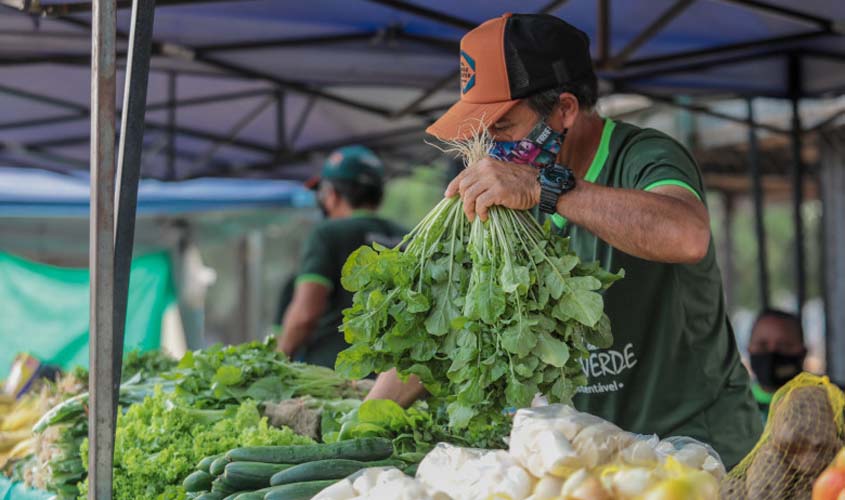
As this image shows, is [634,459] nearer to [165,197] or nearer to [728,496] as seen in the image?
[728,496]

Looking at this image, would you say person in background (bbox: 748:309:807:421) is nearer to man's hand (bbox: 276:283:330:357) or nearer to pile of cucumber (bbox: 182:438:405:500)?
man's hand (bbox: 276:283:330:357)

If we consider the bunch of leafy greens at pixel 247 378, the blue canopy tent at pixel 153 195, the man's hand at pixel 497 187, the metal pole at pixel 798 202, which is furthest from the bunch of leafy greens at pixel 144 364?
the blue canopy tent at pixel 153 195

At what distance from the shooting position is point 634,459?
5.43 ft

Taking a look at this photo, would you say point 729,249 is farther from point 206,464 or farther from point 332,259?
point 206,464

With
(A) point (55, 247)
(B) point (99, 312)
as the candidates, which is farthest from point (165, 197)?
(B) point (99, 312)

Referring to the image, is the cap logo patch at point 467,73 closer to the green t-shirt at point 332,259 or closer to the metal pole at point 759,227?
the green t-shirt at point 332,259

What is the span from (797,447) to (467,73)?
1.16 m

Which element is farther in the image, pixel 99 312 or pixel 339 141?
pixel 339 141

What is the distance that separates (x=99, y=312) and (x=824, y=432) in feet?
4.80

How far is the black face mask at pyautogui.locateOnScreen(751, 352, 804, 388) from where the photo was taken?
5227mm

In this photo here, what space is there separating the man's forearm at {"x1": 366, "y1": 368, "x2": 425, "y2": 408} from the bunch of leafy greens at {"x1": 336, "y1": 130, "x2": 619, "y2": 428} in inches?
15.7

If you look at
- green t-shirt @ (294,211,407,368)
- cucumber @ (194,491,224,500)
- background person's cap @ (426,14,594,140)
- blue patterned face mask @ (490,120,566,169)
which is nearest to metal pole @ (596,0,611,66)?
green t-shirt @ (294,211,407,368)

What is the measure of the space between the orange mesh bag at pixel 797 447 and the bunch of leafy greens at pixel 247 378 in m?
1.55

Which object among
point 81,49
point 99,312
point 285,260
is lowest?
point 285,260
